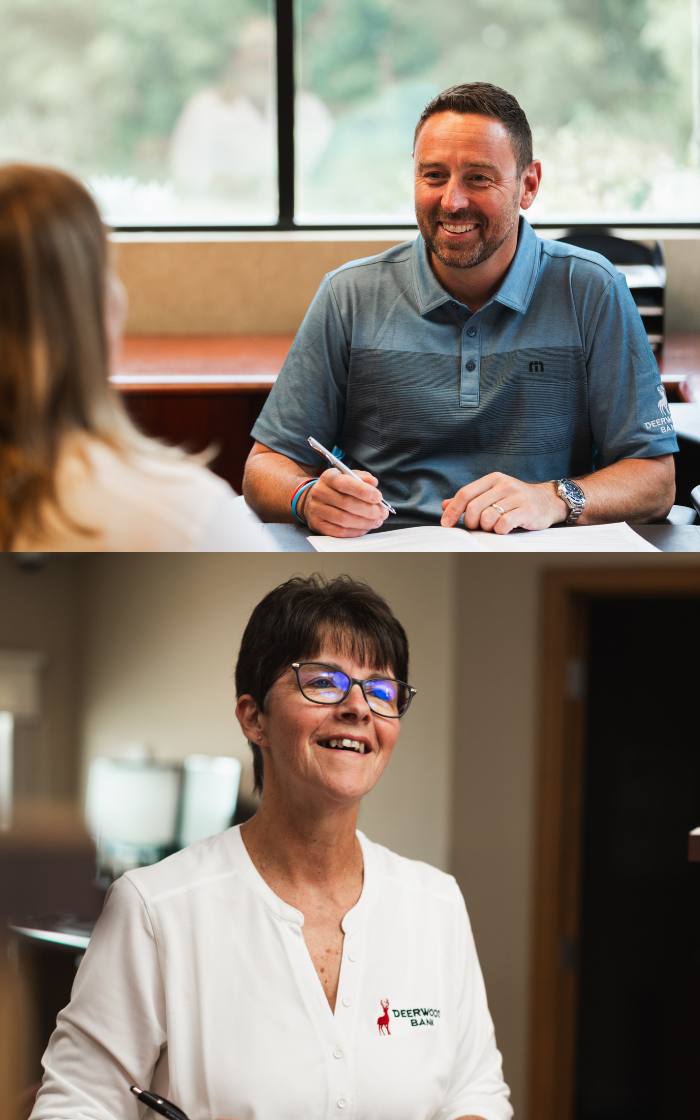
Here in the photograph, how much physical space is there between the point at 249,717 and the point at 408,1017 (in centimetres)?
28

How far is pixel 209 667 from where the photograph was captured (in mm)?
927

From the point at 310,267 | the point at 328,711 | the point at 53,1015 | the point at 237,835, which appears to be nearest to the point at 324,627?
the point at 328,711

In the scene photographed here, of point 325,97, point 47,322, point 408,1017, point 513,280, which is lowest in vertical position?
point 408,1017

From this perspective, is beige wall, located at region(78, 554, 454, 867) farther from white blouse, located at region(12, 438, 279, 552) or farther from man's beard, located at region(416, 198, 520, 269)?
man's beard, located at region(416, 198, 520, 269)

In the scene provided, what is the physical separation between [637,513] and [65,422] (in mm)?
1049

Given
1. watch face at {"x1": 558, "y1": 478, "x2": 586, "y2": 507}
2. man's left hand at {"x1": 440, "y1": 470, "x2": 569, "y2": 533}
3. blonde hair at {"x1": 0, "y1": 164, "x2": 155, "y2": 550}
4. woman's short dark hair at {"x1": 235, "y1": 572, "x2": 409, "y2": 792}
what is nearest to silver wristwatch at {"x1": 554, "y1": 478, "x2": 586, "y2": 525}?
watch face at {"x1": 558, "y1": 478, "x2": 586, "y2": 507}

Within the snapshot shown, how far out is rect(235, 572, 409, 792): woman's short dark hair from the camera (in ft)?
2.98

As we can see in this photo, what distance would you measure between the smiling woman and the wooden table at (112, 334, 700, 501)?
1.72 meters

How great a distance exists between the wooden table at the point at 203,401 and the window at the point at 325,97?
45.0 inches

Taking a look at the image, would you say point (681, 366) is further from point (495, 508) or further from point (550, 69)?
point (495, 508)

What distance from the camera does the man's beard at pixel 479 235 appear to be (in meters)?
1.57

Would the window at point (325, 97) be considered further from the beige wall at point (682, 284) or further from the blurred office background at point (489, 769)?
the blurred office background at point (489, 769)

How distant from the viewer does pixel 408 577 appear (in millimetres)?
954

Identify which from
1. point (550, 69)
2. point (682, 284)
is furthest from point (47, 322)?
point (550, 69)
